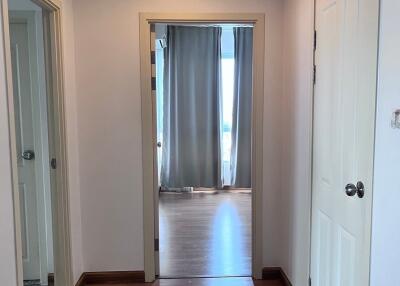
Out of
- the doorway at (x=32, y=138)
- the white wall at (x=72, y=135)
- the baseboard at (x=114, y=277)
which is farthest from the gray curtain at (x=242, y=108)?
the doorway at (x=32, y=138)

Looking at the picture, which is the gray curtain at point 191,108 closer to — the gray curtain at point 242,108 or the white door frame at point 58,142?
the gray curtain at point 242,108

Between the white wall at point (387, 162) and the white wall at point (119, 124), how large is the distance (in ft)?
4.68

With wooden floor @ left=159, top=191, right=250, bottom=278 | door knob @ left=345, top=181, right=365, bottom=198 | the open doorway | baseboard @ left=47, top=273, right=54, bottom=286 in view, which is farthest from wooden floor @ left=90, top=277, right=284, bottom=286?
the open doorway

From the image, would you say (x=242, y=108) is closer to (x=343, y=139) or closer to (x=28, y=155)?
(x=28, y=155)

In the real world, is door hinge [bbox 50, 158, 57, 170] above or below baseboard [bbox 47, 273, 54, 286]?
above

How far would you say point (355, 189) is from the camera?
1589 mm

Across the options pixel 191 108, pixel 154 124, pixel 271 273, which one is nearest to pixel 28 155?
pixel 154 124

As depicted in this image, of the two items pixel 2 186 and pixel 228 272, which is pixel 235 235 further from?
pixel 2 186

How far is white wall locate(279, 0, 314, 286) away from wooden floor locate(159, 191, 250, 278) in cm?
60

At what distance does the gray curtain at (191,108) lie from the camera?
566cm

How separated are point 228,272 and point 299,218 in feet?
3.08

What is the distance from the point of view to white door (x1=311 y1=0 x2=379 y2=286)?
4.91 feet

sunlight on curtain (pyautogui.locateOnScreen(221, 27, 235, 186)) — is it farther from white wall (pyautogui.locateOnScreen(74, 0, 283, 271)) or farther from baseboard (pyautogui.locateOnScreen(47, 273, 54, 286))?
baseboard (pyautogui.locateOnScreen(47, 273, 54, 286))

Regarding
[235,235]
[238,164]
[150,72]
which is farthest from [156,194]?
[238,164]
